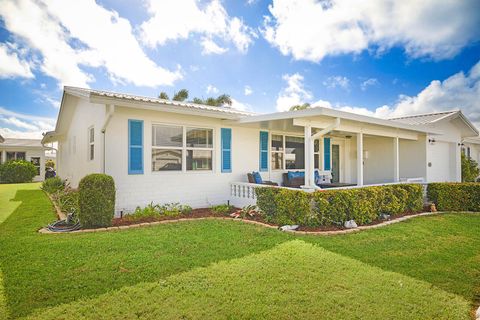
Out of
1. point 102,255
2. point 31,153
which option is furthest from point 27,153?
point 102,255

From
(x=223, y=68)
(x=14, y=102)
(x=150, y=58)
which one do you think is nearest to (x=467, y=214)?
(x=223, y=68)

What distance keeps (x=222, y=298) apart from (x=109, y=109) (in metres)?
5.48

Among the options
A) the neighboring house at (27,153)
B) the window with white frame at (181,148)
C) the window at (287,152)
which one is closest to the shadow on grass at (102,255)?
the window with white frame at (181,148)

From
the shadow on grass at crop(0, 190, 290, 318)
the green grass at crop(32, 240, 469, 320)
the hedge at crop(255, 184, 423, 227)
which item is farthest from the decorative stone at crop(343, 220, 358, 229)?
the green grass at crop(32, 240, 469, 320)

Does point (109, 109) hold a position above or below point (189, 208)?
above

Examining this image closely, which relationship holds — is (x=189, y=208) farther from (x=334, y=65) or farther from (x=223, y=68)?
(x=334, y=65)

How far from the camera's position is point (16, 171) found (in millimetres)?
19750

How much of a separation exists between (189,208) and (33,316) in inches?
206

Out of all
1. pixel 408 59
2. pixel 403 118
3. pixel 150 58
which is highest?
pixel 150 58

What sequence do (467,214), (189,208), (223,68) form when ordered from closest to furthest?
1. (189,208)
2. (467,214)
3. (223,68)

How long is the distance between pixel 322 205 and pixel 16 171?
23.0 metres

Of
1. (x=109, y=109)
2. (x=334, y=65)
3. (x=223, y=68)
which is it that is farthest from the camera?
(x=223, y=68)

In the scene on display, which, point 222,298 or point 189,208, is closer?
point 222,298

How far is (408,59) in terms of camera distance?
12.7 m
